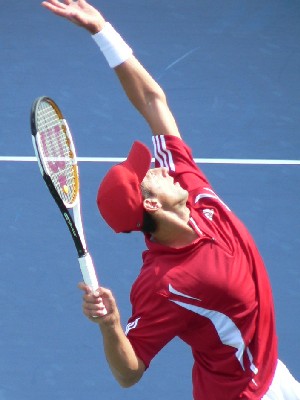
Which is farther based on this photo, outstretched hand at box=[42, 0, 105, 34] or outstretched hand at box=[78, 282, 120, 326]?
outstretched hand at box=[42, 0, 105, 34]

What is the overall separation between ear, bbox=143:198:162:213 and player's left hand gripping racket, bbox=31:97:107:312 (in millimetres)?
336

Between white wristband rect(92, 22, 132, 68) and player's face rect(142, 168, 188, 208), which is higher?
white wristband rect(92, 22, 132, 68)

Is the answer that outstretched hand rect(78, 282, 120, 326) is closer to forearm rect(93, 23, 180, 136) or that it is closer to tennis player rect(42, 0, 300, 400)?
tennis player rect(42, 0, 300, 400)

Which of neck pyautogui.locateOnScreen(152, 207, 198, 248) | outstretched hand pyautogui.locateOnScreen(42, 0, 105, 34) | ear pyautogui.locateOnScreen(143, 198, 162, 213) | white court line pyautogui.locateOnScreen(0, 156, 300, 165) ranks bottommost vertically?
white court line pyautogui.locateOnScreen(0, 156, 300, 165)

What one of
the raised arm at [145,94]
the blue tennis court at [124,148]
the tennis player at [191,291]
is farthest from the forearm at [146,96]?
the blue tennis court at [124,148]

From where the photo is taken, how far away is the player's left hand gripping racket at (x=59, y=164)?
5.50 meters

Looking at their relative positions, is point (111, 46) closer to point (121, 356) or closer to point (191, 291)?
point (191, 291)

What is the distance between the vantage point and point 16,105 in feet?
31.0

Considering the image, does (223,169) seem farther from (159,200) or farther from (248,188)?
(159,200)

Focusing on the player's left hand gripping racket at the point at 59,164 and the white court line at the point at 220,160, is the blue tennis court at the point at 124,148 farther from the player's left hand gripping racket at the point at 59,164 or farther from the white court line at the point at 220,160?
the player's left hand gripping racket at the point at 59,164

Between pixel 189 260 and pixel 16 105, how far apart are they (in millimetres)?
4138

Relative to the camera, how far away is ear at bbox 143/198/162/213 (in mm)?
5609

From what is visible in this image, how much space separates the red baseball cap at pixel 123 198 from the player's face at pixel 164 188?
0.08 m

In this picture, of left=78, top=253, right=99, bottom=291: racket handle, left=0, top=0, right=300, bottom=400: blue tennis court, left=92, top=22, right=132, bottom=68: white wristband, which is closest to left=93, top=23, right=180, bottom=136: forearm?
left=92, top=22, right=132, bottom=68: white wristband
